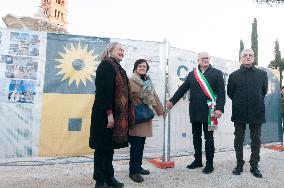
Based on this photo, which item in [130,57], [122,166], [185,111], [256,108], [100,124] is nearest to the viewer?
[100,124]

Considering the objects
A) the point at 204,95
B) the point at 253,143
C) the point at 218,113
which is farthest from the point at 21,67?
the point at 253,143

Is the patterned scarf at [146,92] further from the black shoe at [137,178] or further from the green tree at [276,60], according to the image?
the green tree at [276,60]

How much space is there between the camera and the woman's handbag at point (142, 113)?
160 inches

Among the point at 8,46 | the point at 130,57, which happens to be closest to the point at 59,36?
the point at 8,46

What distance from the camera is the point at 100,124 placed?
338 centimetres

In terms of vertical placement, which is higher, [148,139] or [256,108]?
[256,108]

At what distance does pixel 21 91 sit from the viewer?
4520 millimetres

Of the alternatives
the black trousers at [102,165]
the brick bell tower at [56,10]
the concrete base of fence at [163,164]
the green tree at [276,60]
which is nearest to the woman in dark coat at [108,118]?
the black trousers at [102,165]

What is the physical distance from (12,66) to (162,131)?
2572 millimetres

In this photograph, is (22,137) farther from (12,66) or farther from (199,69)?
(199,69)

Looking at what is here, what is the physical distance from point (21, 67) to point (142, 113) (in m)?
1.94

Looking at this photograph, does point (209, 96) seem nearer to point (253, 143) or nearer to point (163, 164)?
point (253, 143)

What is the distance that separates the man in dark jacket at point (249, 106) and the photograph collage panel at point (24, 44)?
3.04 m

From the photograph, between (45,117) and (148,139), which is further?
(148,139)
